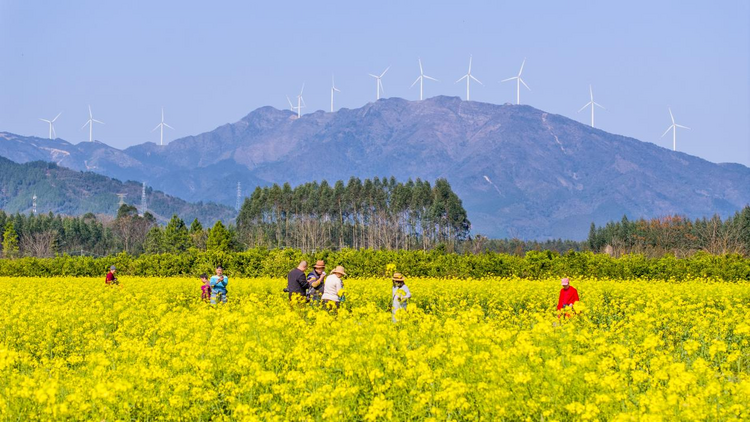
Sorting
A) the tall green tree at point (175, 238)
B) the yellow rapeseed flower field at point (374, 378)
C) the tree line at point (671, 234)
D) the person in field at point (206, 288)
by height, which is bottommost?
the yellow rapeseed flower field at point (374, 378)

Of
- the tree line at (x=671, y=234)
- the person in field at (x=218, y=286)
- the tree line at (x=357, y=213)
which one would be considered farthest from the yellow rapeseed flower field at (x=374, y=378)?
the tree line at (x=357, y=213)

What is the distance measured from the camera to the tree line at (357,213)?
151 m

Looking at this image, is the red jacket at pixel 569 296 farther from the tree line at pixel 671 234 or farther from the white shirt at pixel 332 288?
the tree line at pixel 671 234

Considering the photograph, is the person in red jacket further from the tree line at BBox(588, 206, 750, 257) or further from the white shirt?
the tree line at BBox(588, 206, 750, 257)

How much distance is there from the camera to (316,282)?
17781 mm

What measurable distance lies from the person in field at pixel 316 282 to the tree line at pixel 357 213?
12910 cm

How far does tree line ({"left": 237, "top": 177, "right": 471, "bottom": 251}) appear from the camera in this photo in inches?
5945

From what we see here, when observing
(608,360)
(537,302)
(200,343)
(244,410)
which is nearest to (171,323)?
(200,343)

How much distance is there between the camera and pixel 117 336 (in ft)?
48.4

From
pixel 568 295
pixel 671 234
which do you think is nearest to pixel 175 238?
pixel 671 234

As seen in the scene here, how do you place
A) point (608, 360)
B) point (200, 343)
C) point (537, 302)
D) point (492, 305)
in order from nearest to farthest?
1. point (608, 360)
2. point (200, 343)
3. point (492, 305)
4. point (537, 302)

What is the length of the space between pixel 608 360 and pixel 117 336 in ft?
31.5

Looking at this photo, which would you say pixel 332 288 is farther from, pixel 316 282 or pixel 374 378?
pixel 374 378

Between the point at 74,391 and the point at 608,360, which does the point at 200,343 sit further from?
the point at 608,360
